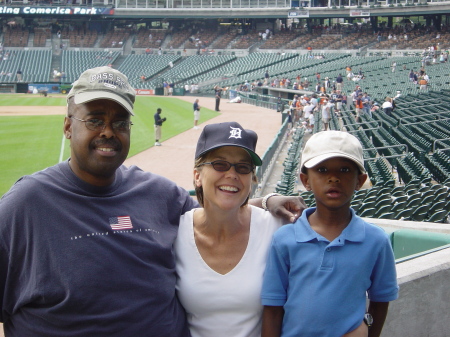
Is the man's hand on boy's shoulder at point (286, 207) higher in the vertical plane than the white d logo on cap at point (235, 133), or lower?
lower

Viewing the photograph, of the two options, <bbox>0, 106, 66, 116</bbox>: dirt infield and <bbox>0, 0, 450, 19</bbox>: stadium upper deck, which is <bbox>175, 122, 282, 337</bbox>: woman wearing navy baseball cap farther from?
<bbox>0, 0, 450, 19</bbox>: stadium upper deck

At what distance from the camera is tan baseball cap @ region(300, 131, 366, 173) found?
2.90m

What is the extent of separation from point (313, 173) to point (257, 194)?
10.7m

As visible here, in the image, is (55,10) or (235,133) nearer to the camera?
(235,133)

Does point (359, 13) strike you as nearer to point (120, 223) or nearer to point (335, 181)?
point (335, 181)

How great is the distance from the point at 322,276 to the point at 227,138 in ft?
2.58

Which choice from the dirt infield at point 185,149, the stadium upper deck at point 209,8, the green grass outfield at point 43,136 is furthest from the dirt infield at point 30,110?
the stadium upper deck at point 209,8

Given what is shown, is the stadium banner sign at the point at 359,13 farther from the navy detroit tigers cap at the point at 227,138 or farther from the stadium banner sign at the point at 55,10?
the navy detroit tigers cap at the point at 227,138

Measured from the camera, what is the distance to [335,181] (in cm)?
294

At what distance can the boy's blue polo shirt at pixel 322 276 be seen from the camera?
281cm

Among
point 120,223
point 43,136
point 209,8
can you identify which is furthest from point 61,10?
point 120,223

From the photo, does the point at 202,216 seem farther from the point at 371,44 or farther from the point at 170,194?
the point at 371,44

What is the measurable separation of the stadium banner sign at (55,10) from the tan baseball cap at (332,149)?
65787 millimetres

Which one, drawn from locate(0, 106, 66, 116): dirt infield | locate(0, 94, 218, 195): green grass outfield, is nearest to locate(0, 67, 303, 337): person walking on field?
locate(0, 94, 218, 195): green grass outfield
